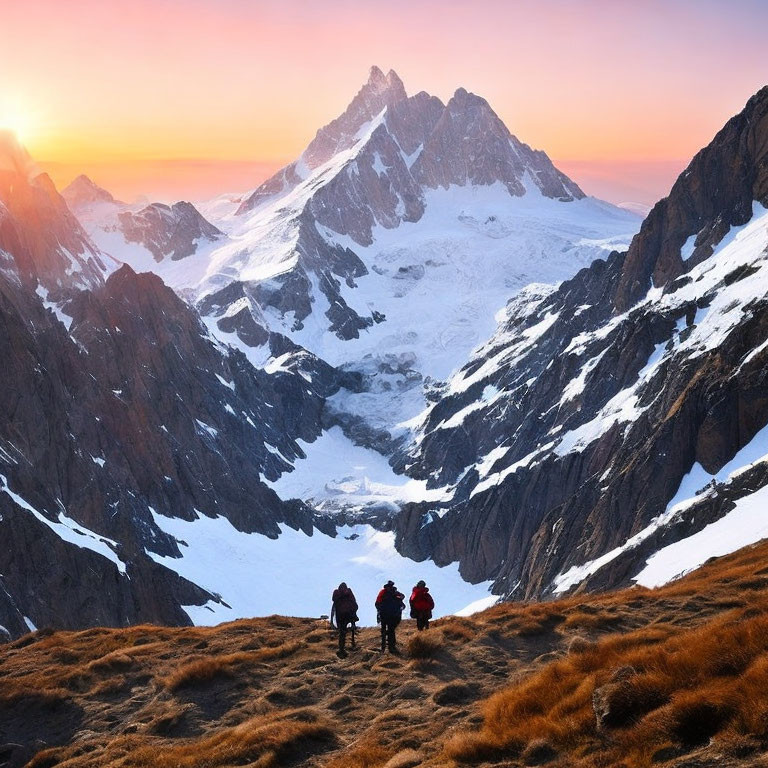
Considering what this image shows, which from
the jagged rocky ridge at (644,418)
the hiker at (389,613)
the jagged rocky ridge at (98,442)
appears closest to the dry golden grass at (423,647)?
the hiker at (389,613)

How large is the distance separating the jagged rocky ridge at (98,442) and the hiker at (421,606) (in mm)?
48989

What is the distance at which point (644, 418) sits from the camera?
9706 centimetres

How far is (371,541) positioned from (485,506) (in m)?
35.6

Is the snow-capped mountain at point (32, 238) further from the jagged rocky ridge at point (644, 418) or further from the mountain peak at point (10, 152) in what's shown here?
the jagged rocky ridge at point (644, 418)

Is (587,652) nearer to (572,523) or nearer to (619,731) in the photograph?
(619,731)

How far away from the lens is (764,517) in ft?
194

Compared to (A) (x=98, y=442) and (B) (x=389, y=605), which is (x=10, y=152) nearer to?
(A) (x=98, y=442)

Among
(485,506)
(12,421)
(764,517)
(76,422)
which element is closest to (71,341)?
(76,422)

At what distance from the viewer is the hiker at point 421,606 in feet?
98.1

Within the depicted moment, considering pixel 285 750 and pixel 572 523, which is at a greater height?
pixel 572 523

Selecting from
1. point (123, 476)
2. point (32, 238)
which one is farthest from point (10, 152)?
point (123, 476)

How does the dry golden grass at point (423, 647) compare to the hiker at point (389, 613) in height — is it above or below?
below

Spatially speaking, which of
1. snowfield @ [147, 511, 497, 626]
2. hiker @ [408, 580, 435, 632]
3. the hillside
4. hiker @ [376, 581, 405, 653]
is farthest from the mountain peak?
hiker @ [376, 581, 405, 653]

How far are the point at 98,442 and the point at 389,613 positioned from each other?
106 m
